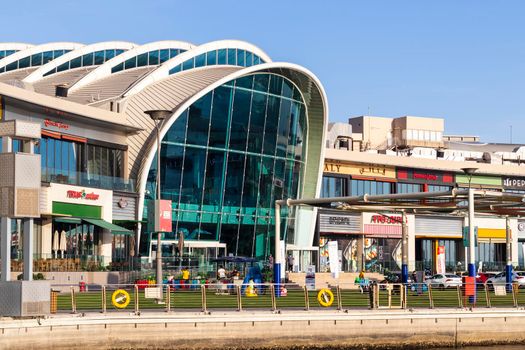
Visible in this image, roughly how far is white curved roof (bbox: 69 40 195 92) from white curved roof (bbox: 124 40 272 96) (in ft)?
21.5

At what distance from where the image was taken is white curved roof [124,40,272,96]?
76.6 m

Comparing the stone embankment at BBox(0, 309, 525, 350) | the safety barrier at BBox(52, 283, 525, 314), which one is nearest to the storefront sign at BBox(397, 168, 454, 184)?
the safety barrier at BBox(52, 283, 525, 314)

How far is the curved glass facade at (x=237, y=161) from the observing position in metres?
74.3

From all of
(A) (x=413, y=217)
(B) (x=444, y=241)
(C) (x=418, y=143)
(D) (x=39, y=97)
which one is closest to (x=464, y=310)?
(D) (x=39, y=97)

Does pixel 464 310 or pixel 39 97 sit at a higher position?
pixel 39 97

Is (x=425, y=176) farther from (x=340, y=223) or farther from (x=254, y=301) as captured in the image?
(x=254, y=301)

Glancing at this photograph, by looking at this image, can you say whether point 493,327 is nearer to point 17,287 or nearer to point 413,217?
point 17,287

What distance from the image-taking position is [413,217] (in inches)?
3942

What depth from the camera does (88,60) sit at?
299ft

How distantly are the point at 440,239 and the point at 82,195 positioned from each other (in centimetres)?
4942

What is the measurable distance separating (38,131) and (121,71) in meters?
49.9

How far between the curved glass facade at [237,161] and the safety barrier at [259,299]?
2676cm

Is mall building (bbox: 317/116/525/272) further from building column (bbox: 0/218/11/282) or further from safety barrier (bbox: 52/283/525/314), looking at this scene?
building column (bbox: 0/218/11/282)

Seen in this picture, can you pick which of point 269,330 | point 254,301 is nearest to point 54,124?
point 254,301
